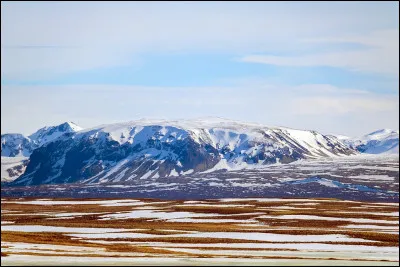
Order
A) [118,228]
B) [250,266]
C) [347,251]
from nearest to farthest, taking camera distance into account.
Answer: [250,266] < [347,251] < [118,228]

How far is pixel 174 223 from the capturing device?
293 ft

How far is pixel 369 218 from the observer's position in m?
100

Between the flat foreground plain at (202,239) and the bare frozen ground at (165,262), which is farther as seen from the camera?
the flat foreground plain at (202,239)

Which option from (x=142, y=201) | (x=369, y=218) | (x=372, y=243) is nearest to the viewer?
(x=372, y=243)

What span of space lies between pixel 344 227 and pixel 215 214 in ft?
86.7

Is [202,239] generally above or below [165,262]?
below

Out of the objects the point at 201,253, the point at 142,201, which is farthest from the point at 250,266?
the point at 142,201

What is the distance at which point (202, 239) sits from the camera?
6769 centimetres

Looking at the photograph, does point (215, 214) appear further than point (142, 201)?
No

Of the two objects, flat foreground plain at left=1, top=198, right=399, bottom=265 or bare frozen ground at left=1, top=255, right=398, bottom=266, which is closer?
bare frozen ground at left=1, top=255, right=398, bottom=266

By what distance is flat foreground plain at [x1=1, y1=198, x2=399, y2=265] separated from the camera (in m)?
49.0

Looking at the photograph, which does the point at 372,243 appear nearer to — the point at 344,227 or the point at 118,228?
the point at 344,227

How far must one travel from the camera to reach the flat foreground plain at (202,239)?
49.0m

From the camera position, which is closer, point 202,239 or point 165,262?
point 165,262
